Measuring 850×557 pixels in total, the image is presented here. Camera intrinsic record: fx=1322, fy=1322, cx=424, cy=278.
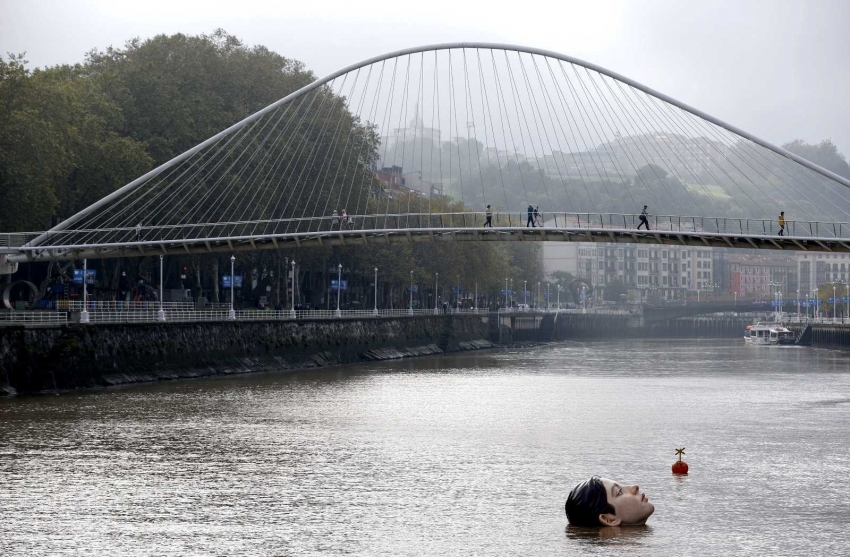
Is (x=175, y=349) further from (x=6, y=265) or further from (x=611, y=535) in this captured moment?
(x=611, y=535)

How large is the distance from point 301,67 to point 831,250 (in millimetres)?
50433

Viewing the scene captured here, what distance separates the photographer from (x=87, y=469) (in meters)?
29.5

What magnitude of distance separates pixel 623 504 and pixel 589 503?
1.88 ft

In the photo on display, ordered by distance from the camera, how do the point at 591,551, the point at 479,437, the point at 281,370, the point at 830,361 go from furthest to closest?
the point at 830,361
the point at 281,370
the point at 479,437
the point at 591,551

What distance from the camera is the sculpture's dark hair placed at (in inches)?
874

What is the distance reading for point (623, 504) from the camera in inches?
876

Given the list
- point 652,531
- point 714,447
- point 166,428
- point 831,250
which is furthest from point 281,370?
point 652,531

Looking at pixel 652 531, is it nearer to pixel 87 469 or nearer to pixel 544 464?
pixel 544 464

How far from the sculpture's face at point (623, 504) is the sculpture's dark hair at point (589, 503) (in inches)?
3.3

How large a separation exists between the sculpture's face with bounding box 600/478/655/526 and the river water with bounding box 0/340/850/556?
0.74ft

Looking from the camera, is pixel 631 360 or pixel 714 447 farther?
pixel 631 360

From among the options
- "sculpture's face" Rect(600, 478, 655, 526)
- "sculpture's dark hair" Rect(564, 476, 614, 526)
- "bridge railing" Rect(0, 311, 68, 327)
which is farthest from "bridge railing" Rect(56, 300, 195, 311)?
"sculpture's face" Rect(600, 478, 655, 526)

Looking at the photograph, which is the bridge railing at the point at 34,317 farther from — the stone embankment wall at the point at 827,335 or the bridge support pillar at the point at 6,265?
the stone embankment wall at the point at 827,335

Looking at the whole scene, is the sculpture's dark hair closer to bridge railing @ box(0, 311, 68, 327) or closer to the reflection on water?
the reflection on water
